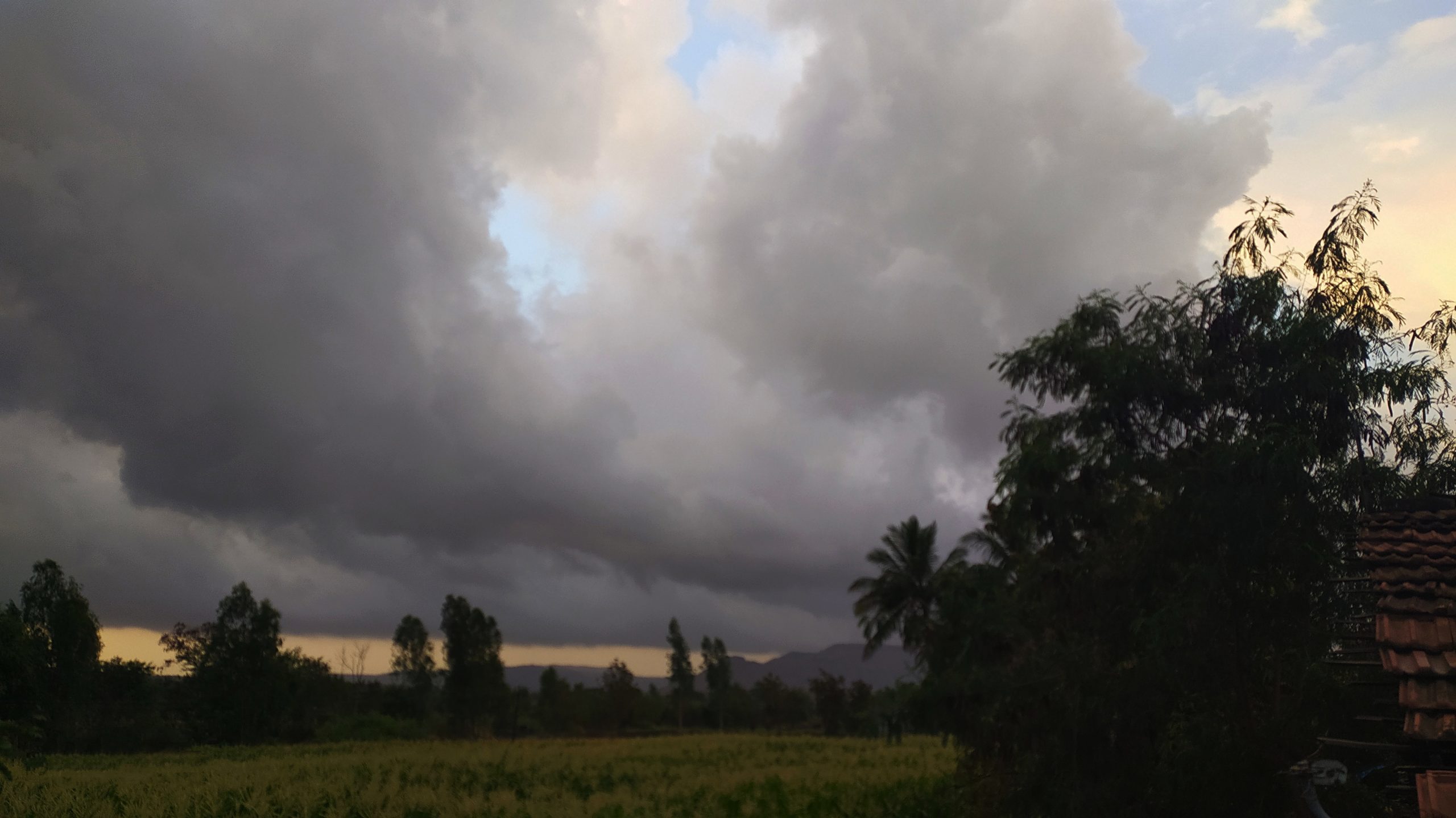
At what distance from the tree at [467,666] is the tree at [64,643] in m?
26.0

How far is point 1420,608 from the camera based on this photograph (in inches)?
296

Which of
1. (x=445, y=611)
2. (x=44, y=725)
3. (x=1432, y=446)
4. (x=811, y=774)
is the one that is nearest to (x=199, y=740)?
(x=44, y=725)

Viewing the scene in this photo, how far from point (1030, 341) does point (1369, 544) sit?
28.8 ft

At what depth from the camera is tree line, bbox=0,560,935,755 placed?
58.2 metres

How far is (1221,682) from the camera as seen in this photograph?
48.0 feet

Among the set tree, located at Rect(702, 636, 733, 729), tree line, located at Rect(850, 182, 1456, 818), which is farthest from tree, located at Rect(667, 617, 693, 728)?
tree line, located at Rect(850, 182, 1456, 818)

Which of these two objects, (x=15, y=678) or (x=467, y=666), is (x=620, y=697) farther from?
(x=15, y=678)

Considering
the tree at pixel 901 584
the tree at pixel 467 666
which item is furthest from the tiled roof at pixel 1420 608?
the tree at pixel 467 666

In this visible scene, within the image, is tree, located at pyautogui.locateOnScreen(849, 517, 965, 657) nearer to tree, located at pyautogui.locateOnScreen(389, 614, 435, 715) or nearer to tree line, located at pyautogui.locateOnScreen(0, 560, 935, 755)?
tree line, located at pyautogui.locateOnScreen(0, 560, 935, 755)

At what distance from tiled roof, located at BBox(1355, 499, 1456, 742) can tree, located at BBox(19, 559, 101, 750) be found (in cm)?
7157

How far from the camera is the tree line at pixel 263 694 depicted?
58.2 meters

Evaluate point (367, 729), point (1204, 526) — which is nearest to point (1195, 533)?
point (1204, 526)

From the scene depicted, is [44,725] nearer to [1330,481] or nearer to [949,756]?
[949,756]

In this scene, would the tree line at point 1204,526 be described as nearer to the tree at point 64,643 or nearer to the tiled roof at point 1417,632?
the tiled roof at point 1417,632
